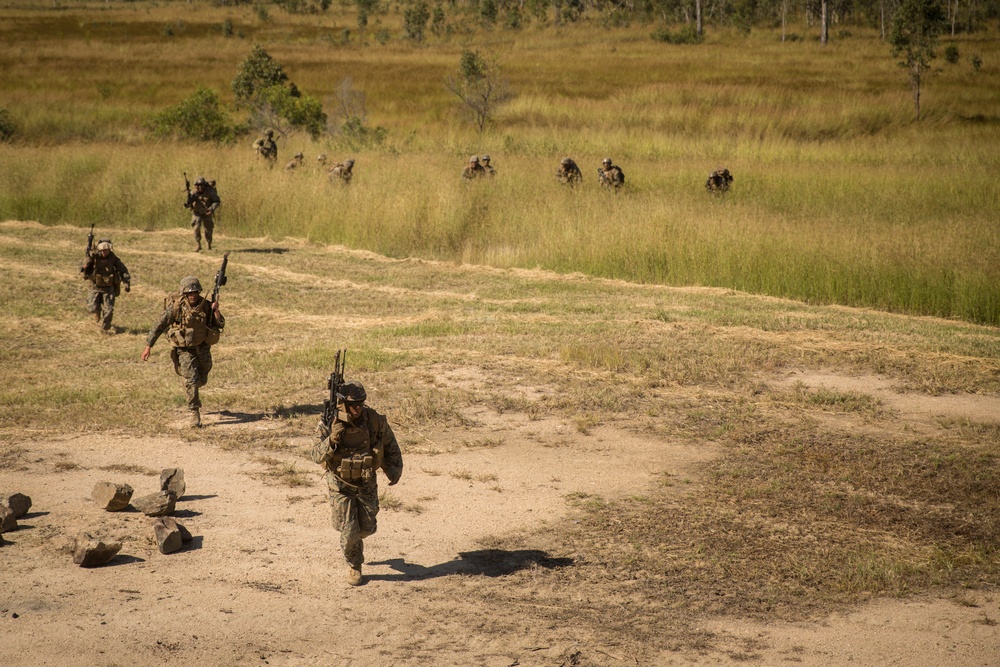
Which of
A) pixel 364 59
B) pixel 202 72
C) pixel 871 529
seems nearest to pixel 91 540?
A: pixel 871 529

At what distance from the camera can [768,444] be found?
10281mm

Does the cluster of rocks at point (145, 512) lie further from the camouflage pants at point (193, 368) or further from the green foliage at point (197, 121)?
the green foliage at point (197, 121)

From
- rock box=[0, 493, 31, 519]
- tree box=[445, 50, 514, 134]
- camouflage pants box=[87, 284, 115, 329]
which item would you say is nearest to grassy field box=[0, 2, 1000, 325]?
tree box=[445, 50, 514, 134]

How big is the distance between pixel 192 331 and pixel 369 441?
13.3ft

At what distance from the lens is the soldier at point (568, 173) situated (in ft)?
78.4

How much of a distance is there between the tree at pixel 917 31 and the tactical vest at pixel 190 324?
32.0m

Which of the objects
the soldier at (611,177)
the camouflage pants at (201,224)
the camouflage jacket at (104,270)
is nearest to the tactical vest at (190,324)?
the camouflage jacket at (104,270)

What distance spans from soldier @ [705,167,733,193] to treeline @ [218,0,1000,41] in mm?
48839

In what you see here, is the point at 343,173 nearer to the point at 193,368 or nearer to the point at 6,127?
the point at 193,368

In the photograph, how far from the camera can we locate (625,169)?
27.0 m

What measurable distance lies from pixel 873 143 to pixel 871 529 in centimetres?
2615

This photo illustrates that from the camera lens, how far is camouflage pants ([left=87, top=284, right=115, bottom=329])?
14.7 m

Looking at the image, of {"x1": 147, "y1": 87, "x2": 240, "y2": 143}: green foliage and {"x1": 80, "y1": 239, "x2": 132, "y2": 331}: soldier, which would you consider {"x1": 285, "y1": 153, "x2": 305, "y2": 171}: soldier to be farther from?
{"x1": 80, "y1": 239, "x2": 132, "y2": 331}: soldier

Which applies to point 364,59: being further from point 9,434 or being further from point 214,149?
point 9,434
